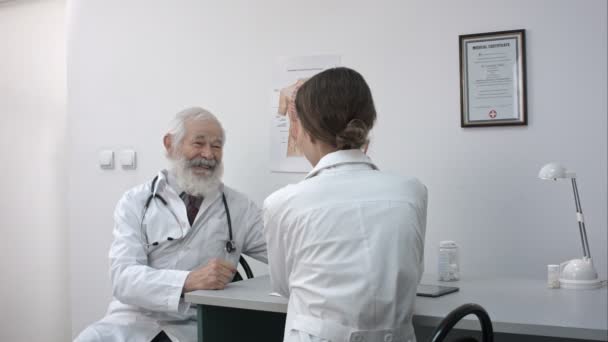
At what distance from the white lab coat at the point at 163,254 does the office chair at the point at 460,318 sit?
109 centimetres

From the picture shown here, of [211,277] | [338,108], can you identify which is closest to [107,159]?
[211,277]

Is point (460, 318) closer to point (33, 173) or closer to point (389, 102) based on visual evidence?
point (389, 102)

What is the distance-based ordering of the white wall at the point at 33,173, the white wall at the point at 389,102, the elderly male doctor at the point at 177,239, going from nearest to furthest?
1. the elderly male doctor at the point at 177,239
2. the white wall at the point at 389,102
3. the white wall at the point at 33,173

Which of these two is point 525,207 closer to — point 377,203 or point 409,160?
point 409,160

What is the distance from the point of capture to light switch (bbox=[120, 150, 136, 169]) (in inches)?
143

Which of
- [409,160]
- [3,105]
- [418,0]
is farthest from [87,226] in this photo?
[418,0]

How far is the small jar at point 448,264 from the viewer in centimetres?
245

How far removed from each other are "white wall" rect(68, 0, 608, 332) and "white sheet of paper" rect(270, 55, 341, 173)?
0.14 feet

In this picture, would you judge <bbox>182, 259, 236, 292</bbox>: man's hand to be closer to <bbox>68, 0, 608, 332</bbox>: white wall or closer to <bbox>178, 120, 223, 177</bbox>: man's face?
<bbox>178, 120, 223, 177</bbox>: man's face

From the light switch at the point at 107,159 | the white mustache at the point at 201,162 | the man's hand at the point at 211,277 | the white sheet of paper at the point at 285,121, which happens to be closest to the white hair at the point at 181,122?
the white mustache at the point at 201,162

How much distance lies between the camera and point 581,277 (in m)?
2.21

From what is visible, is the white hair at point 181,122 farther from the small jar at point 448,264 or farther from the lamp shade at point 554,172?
the lamp shade at point 554,172

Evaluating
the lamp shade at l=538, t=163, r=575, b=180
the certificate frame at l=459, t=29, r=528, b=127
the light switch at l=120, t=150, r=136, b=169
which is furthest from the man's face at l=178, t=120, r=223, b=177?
the lamp shade at l=538, t=163, r=575, b=180

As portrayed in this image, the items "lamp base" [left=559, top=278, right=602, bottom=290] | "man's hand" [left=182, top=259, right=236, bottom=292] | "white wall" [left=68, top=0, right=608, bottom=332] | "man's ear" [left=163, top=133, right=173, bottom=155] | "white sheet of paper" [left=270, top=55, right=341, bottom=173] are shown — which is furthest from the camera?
"white sheet of paper" [left=270, top=55, right=341, bottom=173]
